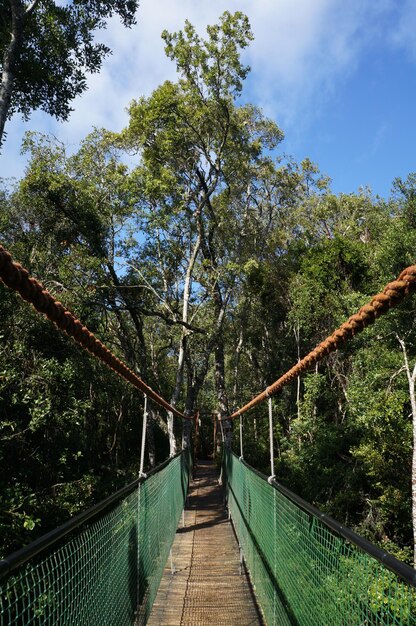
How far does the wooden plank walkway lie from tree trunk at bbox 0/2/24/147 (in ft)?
15.8

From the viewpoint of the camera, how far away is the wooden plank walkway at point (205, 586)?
3074 mm

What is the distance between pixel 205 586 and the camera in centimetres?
375

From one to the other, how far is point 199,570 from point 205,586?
0.53m

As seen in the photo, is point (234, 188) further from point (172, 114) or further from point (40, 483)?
point (40, 483)

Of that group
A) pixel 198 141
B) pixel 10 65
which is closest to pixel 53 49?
pixel 10 65

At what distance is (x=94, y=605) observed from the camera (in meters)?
1.58

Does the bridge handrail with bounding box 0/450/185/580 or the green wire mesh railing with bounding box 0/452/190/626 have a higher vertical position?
the bridge handrail with bounding box 0/450/185/580

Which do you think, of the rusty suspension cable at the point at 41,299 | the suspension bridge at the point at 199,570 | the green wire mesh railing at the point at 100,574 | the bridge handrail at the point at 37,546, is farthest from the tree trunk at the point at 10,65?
the bridge handrail at the point at 37,546

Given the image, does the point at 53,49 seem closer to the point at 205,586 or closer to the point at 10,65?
the point at 10,65

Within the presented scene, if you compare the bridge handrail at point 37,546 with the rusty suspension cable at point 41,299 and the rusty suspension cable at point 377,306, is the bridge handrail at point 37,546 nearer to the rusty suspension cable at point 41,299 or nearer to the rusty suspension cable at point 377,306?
the rusty suspension cable at point 41,299

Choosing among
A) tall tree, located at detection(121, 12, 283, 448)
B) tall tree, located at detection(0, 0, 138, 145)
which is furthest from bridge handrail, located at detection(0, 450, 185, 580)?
tall tree, located at detection(121, 12, 283, 448)

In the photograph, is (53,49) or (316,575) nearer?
(316,575)

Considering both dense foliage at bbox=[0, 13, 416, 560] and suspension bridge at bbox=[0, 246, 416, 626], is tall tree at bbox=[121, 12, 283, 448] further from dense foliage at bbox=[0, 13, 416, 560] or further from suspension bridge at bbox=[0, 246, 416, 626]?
suspension bridge at bbox=[0, 246, 416, 626]

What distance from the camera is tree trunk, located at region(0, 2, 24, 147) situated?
4.98 meters
